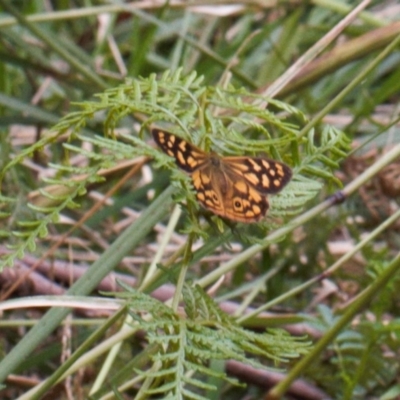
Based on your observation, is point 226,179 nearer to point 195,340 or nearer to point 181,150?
point 181,150

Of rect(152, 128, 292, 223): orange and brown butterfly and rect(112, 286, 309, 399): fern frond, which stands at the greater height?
rect(152, 128, 292, 223): orange and brown butterfly

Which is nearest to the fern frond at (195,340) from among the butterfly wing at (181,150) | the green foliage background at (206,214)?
the green foliage background at (206,214)

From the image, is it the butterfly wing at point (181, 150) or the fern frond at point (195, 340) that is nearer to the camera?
the fern frond at point (195, 340)

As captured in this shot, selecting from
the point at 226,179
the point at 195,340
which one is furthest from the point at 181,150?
the point at 195,340

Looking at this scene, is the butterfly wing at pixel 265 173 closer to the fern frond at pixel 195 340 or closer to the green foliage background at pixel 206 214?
the green foliage background at pixel 206 214

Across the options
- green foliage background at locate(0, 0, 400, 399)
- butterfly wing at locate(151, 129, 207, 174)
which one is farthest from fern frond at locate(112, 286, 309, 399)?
butterfly wing at locate(151, 129, 207, 174)

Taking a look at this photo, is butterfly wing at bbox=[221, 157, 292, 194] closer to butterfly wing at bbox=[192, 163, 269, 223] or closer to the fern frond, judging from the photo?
butterfly wing at bbox=[192, 163, 269, 223]
